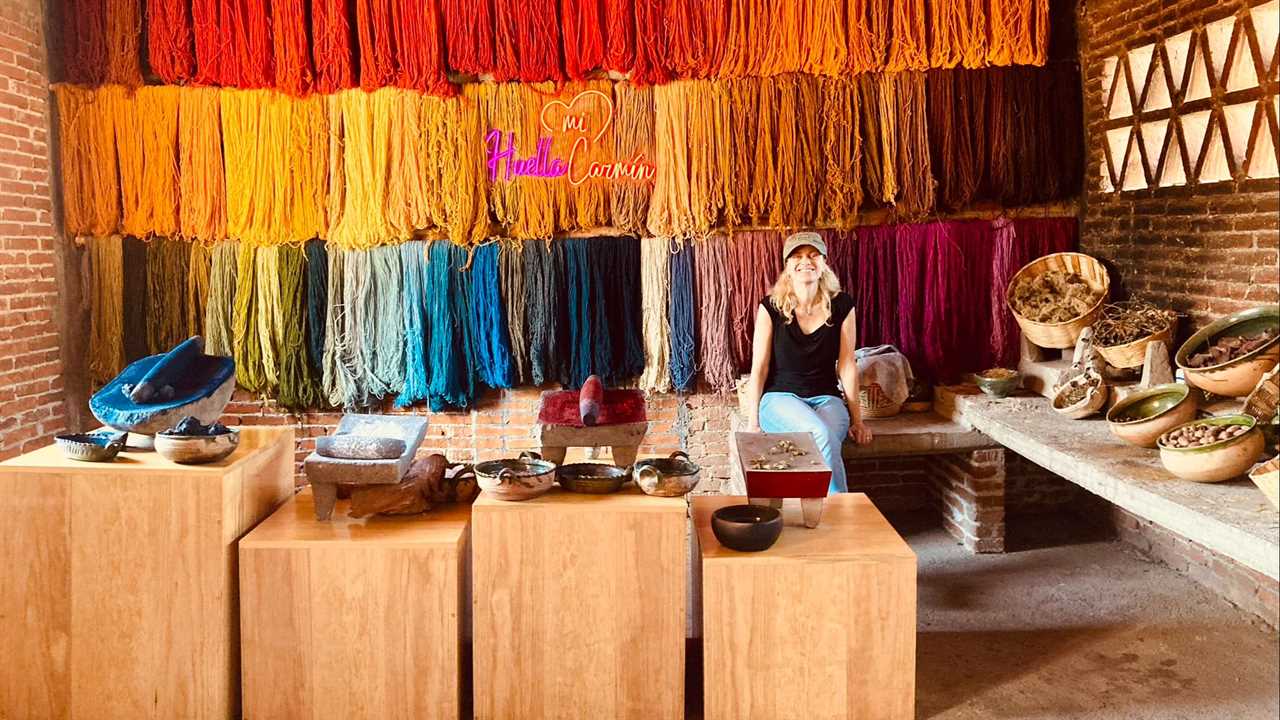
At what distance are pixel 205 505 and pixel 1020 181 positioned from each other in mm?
4441

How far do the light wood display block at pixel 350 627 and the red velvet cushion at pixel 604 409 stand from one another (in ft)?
1.88

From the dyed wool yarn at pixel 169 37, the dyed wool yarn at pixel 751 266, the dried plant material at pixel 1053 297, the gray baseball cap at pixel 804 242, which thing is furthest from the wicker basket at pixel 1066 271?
the dyed wool yarn at pixel 169 37

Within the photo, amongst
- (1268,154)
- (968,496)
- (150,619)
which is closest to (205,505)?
(150,619)

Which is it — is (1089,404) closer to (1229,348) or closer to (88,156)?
(1229,348)

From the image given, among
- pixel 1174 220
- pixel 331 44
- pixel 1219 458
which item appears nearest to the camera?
pixel 1219 458

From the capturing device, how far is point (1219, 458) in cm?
383

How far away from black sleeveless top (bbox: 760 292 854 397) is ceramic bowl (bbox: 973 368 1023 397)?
81 centimetres

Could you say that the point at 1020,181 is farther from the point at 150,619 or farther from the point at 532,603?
the point at 150,619

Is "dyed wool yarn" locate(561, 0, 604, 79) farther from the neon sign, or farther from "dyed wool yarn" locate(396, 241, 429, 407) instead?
"dyed wool yarn" locate(396, 241, 429, 407)

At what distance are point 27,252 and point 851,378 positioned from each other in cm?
418

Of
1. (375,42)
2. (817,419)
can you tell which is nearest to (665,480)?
(817,419)

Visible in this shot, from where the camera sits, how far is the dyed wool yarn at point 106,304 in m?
6.01

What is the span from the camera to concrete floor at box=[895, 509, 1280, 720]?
3820mm

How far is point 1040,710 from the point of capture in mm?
3768
